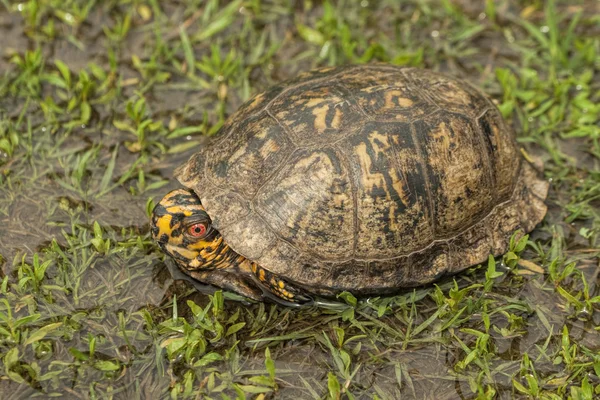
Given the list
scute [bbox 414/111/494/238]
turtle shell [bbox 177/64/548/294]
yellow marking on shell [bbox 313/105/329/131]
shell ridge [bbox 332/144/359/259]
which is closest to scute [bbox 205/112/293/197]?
turtle shell [bbox 177/64/548/294]

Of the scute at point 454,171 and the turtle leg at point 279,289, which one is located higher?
the scute at point 454,171

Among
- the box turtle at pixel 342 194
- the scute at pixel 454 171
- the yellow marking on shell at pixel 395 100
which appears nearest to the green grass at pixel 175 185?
the box turtle at pixel 342 194

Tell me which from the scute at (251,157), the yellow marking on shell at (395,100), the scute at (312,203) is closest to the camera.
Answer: the scute at (312,203)

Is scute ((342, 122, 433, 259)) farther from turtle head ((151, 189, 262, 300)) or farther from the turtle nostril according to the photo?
the turtle nostril

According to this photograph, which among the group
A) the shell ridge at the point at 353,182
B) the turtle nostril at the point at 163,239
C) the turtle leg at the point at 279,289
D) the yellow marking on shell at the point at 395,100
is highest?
the yellow marking on shell at the point at 395,100

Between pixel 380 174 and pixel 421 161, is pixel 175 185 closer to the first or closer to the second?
pixel 380 174

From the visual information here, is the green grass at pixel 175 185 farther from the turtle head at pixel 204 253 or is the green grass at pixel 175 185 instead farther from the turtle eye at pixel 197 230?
the turtle eye at pixel 197 230
